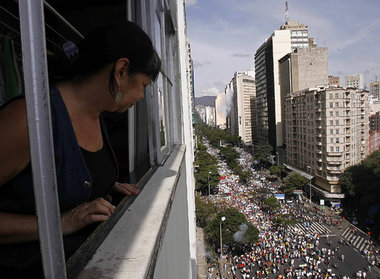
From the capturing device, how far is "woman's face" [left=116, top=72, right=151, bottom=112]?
1019 millimetres

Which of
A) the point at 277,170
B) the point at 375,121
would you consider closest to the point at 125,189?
the point at 277,170

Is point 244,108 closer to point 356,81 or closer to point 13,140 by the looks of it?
point 356,81

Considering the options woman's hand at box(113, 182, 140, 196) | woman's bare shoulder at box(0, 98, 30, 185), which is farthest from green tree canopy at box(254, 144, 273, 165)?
woman's bare shoulder at box(0, 98, 30, 185)

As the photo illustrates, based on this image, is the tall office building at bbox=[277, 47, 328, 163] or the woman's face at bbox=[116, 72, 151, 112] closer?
the woman's face at bbox=[116, 72, 151, 112]

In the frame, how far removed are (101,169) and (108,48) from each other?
0.43 metres

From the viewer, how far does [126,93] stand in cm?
104

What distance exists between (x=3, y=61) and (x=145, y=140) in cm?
101

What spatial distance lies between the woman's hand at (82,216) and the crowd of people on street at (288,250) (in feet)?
48.4

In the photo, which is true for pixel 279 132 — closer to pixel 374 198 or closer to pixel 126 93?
pixel 374 198

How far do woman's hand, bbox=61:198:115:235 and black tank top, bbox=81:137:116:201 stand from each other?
195 mm

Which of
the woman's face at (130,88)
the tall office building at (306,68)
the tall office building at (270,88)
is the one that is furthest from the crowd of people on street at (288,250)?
the tall office building at (270,88)

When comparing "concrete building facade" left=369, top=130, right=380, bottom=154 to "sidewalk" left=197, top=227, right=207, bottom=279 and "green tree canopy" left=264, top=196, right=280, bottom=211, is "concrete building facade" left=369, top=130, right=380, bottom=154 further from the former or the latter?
"sidewalk" left=197, top=227, right=207, bottom=279

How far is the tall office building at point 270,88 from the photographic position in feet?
136

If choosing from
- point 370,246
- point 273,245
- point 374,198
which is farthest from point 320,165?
point 273,245
